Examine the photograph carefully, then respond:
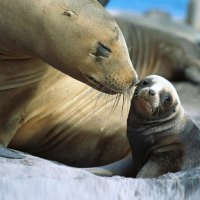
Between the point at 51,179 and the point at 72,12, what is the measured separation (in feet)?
2.48

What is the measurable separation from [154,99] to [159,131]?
0.70 ft

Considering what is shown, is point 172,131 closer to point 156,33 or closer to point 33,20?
point 33,20

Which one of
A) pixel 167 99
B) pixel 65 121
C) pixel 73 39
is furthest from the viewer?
pixel 65 121

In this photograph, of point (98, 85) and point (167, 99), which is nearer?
point (98, 85)

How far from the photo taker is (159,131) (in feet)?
13.1

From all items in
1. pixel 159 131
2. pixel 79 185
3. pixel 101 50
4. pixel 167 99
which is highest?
pixel 101 50

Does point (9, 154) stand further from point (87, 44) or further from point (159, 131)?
point (159, 131)

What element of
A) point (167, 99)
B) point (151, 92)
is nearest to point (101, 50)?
point (151, 92)

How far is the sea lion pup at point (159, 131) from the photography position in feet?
12.6

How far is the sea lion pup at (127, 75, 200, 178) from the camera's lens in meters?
3.85

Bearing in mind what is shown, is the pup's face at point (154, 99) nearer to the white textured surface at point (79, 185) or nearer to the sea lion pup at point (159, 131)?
the sea lion pup at point (159, 131)

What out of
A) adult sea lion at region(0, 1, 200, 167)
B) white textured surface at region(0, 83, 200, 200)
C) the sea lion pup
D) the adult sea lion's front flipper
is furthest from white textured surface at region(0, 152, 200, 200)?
adult sea lion at region(0, 1, 200, 167)

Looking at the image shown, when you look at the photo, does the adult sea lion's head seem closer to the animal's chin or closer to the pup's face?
the animal's chin

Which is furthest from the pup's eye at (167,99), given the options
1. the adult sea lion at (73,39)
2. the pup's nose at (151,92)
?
the adult sea lion at (73,39)
